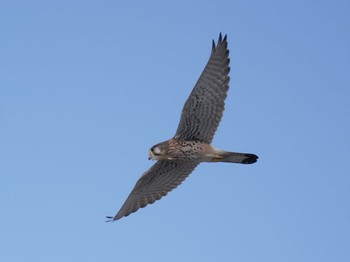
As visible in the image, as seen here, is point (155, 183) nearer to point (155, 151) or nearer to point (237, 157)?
point (155, 151)

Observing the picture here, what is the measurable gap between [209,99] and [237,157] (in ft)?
3.60

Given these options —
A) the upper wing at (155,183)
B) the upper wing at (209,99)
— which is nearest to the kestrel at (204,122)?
the upper wing at (209,99)

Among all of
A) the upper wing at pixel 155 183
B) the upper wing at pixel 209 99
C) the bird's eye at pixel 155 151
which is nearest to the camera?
the upper wing at pixel 209 99

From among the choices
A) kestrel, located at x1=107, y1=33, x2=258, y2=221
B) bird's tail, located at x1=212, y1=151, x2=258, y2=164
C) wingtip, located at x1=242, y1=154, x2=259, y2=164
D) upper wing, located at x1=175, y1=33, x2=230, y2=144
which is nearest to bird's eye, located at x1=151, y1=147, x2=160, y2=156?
kestrel, located at x1=107, y1=33, x2=258, y2=221

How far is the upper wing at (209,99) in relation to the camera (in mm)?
11945

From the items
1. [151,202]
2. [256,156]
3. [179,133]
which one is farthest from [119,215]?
[256,156]

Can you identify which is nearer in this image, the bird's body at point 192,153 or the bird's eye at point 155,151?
the bird's body at point 192,153

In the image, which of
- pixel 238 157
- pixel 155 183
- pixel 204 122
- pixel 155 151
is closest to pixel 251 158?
pixel 238 157

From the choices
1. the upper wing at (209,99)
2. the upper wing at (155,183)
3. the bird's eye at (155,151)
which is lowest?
the upper wing at (155,183)

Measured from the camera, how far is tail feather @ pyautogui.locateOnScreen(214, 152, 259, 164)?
12.0 meters

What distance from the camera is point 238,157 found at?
1203 centimetres

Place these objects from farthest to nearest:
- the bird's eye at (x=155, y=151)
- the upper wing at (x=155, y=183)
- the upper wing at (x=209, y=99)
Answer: the upper wing at (x=155, y=183) → the bird's eye at (x=155, y=151) → the upper wing at (x=209, y=99)

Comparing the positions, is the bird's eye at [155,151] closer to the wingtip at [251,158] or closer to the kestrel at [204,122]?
the kestrel at [204,122]

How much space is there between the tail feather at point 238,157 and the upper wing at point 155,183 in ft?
3.09
